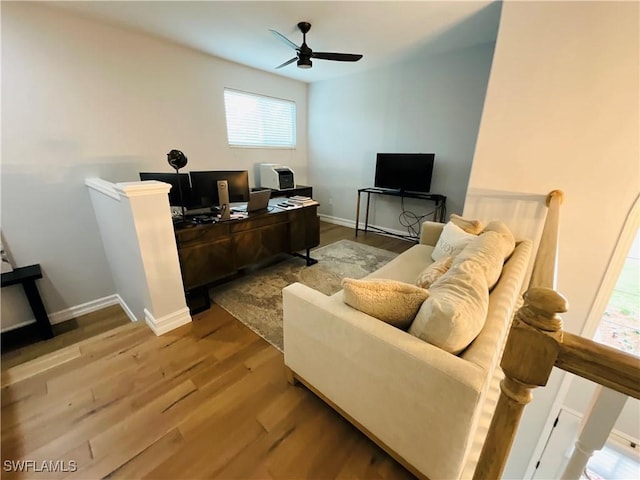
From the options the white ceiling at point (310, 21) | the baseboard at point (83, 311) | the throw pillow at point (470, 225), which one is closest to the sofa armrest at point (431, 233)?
the throw pillow at point (470, 225)

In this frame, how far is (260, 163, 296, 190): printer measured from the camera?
409 cm

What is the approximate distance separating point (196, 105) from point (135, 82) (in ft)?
2.29

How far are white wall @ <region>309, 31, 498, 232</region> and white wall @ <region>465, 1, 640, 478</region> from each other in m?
1.32

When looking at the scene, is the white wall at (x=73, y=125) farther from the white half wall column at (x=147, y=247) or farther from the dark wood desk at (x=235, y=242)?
the dark wood desk at (x=235, y=242)

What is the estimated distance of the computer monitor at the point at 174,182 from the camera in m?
2.37

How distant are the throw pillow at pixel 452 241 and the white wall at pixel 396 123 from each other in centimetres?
191

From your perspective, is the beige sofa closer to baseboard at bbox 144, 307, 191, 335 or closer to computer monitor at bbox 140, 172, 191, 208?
baseboard at bbox 144, 307, 191, 335

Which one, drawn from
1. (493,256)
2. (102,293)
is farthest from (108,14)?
(493,256)

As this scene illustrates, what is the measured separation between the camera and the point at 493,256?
1.37 meters

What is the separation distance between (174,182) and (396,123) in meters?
3.33

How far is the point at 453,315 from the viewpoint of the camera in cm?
91

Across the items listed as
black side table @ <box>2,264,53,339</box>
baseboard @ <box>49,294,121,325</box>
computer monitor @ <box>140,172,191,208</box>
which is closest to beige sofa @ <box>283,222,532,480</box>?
computer monitor @ <box>140,172,191,208</box>

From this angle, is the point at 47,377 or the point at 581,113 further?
the point at 581,113

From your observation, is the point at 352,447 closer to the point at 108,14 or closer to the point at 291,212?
the point at 291,212
